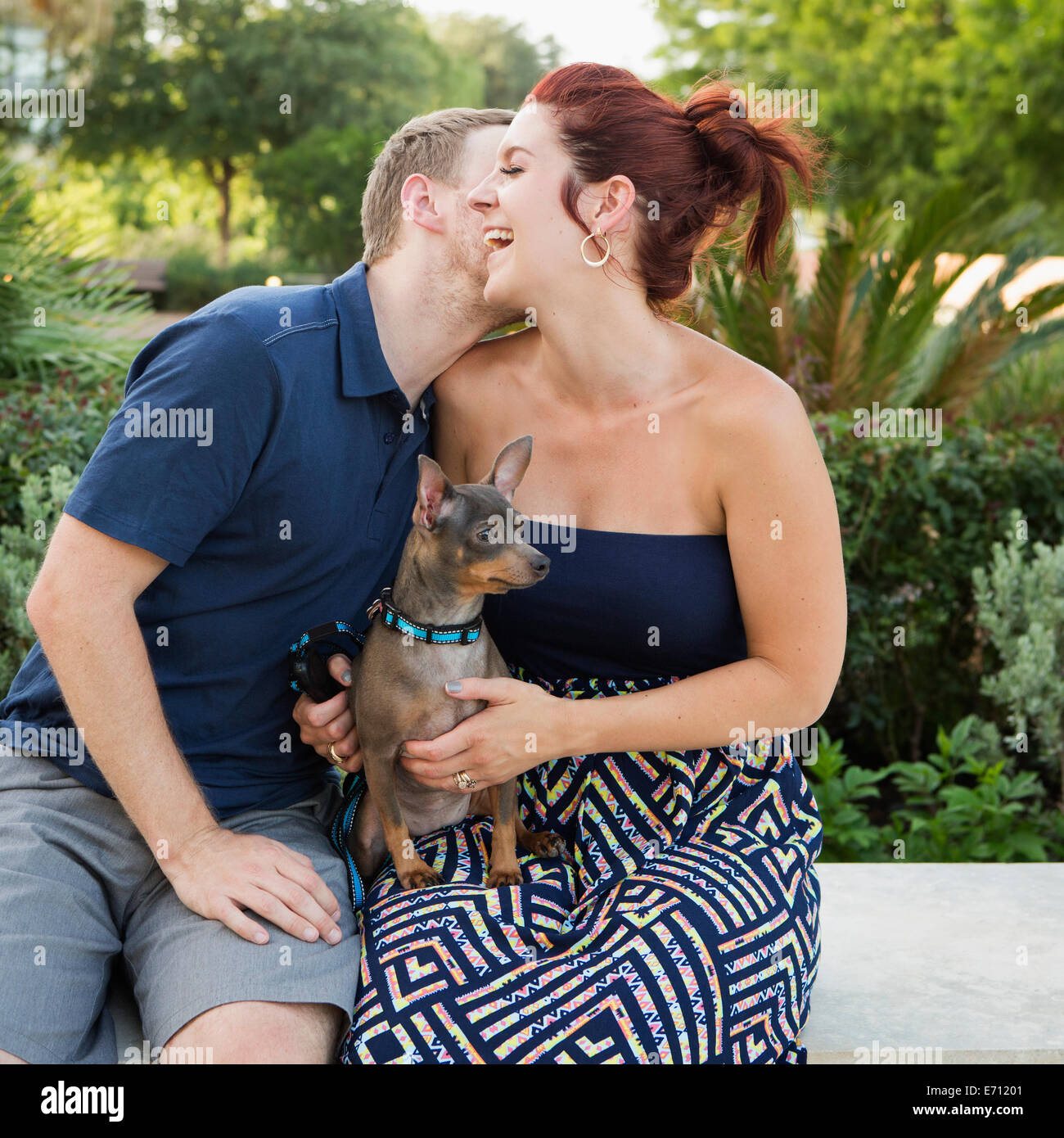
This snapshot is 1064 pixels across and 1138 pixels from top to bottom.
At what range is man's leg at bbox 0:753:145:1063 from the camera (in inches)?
82.9

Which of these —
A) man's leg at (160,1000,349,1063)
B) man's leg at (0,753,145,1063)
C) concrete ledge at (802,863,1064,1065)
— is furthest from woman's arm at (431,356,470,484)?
concrete ledge at (802,863,1064,1065)

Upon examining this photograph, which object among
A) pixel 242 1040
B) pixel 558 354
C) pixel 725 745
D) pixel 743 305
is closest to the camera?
pixel 242 1040

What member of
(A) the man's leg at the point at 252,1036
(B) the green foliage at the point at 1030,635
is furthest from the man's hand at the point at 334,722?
(B) the green foliage at the point at 1030,635

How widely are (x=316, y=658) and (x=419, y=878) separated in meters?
0.54

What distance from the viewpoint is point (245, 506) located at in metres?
2.50

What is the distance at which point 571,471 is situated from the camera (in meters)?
2.91

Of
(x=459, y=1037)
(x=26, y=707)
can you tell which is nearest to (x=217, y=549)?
(x=26, y=707)

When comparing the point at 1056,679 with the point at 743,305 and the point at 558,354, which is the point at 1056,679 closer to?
the point at 743,305

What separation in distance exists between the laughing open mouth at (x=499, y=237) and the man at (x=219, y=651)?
7cm

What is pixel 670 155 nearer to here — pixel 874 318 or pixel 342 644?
pixel 342 644
